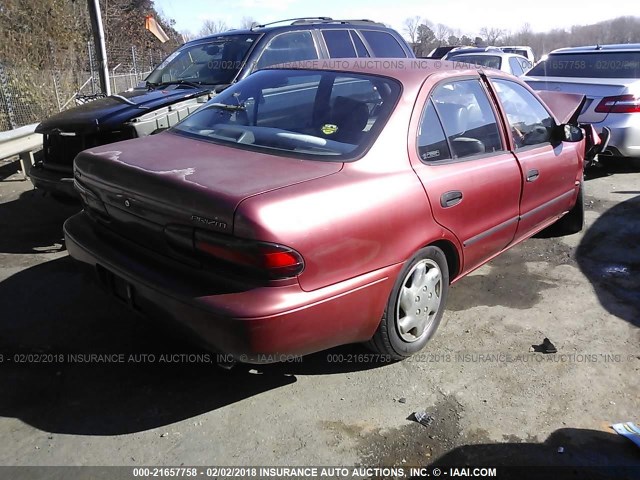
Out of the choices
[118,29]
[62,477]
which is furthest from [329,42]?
[118,29]

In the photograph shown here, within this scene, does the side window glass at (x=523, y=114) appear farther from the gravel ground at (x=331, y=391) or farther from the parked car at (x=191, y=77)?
the parked car at (x=191, y=77)

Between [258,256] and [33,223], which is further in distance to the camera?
[33,223]

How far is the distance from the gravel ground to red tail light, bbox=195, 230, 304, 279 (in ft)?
1.94

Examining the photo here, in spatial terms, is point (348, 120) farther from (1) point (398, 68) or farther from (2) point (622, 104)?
(2) point (622, 104)

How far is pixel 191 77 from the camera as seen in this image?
5.77 metres

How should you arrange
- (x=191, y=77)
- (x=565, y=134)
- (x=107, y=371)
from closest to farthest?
(x=107, y=371), (x=565, y=134), (x=191, y=77)

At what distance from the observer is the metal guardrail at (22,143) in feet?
19.6

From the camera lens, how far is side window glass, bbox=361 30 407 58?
6652mm

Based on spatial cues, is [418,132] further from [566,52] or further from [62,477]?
[566,52]

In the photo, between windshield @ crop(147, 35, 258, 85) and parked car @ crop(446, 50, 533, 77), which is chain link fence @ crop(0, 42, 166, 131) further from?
parked car @ crop(446, 50, 533, 77)

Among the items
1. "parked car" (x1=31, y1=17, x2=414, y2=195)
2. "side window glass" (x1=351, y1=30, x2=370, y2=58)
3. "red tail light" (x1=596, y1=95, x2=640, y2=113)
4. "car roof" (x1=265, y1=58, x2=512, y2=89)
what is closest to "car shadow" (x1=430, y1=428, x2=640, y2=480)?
A: "car roof" (x1=265, y1=58, x2=512, y2=89)


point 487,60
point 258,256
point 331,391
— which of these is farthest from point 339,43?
point 487,60

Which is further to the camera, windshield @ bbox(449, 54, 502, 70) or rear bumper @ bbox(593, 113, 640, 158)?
windshield @ bbox(449, 54, 502, 70)

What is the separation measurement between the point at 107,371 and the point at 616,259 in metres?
4.20
